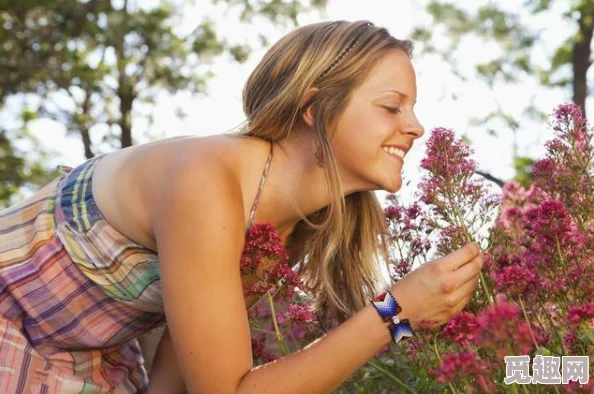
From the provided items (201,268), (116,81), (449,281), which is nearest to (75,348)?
(201,268)

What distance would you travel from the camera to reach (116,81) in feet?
65.3

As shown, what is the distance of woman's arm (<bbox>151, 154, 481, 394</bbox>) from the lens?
232cm

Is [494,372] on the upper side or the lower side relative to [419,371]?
upper

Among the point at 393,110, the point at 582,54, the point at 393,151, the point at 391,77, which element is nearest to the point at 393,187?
the point at 393,151

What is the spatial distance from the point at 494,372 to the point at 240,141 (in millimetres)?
1072

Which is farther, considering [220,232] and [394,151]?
[394,151]

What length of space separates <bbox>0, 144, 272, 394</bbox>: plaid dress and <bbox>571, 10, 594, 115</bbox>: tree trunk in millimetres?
13055

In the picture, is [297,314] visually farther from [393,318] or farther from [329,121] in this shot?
[329,121]

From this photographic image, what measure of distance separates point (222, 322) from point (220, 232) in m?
0.24

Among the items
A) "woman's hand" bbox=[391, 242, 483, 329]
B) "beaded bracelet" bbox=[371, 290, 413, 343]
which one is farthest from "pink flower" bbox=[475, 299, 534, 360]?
"beaded bracelet" bbox=[371, 290, 413, 343]

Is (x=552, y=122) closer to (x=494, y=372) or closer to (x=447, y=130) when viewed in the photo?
(x=447, y=130)

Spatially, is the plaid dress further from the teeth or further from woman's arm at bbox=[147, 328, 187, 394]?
the teeth

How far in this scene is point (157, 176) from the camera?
8.54 feet

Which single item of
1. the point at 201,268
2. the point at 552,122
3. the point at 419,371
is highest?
the point at 552,122
